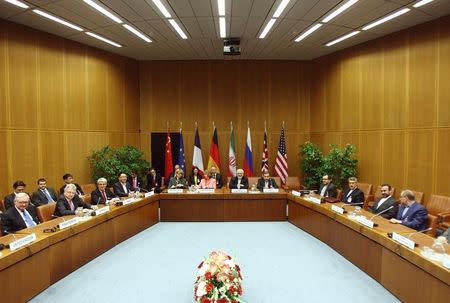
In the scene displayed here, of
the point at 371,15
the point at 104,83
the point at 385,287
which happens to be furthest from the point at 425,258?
the point at 104,83

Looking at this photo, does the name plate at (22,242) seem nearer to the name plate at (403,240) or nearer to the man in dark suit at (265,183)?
the name plate at (403,240)

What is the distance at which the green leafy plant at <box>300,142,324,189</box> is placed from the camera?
9719 millimetres

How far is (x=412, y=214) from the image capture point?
4918 millimetres

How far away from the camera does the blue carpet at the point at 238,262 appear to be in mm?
3990

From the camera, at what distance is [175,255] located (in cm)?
547

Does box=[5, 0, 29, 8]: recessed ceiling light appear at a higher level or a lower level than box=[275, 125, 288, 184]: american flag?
higher

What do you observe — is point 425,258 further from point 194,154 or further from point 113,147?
point 113,147

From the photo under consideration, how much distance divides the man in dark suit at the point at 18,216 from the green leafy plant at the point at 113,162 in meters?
3.74

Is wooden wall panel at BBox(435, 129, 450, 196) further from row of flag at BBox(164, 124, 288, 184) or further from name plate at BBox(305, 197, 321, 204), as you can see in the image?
row of flag at BBox(164, 124, 288, 184)

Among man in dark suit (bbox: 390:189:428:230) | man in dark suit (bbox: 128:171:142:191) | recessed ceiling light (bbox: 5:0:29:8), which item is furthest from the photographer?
man in dark suit (bbox: 128:171:142:191)

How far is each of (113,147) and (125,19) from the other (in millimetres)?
4071

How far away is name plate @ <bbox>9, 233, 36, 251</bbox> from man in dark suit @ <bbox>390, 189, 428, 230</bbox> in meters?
4.58

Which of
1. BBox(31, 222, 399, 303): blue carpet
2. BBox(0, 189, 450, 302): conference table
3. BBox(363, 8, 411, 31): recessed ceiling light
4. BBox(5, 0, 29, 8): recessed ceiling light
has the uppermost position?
BBox(5, 0, 29, 8): recessed ceiling light

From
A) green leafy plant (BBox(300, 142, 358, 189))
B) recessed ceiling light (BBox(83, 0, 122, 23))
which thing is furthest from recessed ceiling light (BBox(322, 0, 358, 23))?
recessed ceiling light (BBox(83, 0, 122, 23))
